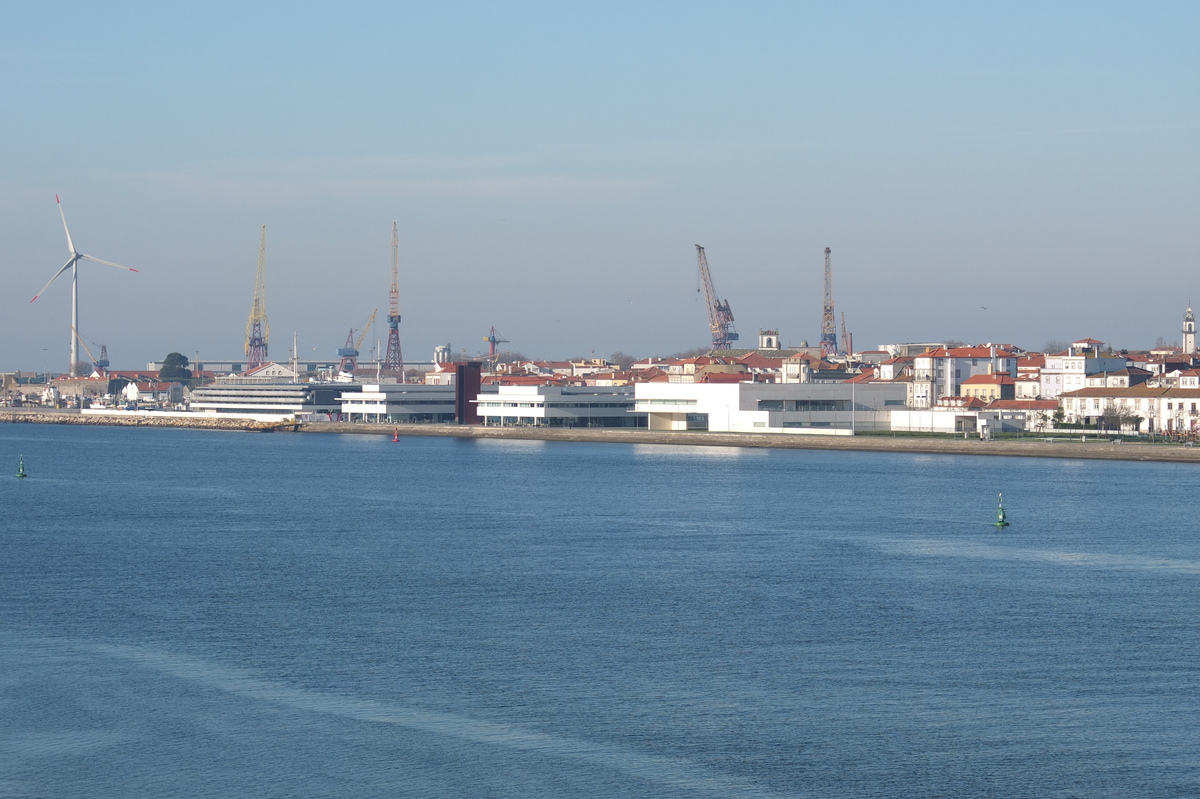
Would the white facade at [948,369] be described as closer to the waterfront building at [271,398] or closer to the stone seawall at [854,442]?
the stone seawall at [854,442]

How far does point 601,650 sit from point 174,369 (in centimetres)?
13459

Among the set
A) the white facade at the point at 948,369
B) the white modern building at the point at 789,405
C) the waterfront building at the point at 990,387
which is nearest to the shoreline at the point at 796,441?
the white modern building at the point at 789,405

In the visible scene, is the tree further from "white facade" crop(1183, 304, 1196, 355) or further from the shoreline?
"white facade" crop(1183, 304, 1196, 355)

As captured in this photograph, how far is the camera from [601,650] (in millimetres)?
15914

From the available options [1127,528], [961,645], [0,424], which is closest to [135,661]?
[961,645]

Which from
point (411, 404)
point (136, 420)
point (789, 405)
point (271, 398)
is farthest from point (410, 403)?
point (789, 405)

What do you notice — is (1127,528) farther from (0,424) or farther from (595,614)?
(0,424)

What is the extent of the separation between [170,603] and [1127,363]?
62.2 metres

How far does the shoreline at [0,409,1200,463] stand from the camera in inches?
1912

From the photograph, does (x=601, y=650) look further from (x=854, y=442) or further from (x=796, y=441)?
(x=796, y=441)

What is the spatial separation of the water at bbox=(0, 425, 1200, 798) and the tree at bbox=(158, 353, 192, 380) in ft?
376

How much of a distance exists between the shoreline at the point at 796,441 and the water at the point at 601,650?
54.9 feet

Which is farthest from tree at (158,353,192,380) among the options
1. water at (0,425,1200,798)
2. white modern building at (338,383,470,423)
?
water at (0,425,1200,798)

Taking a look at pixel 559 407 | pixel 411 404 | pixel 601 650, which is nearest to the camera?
pixel 601 650
